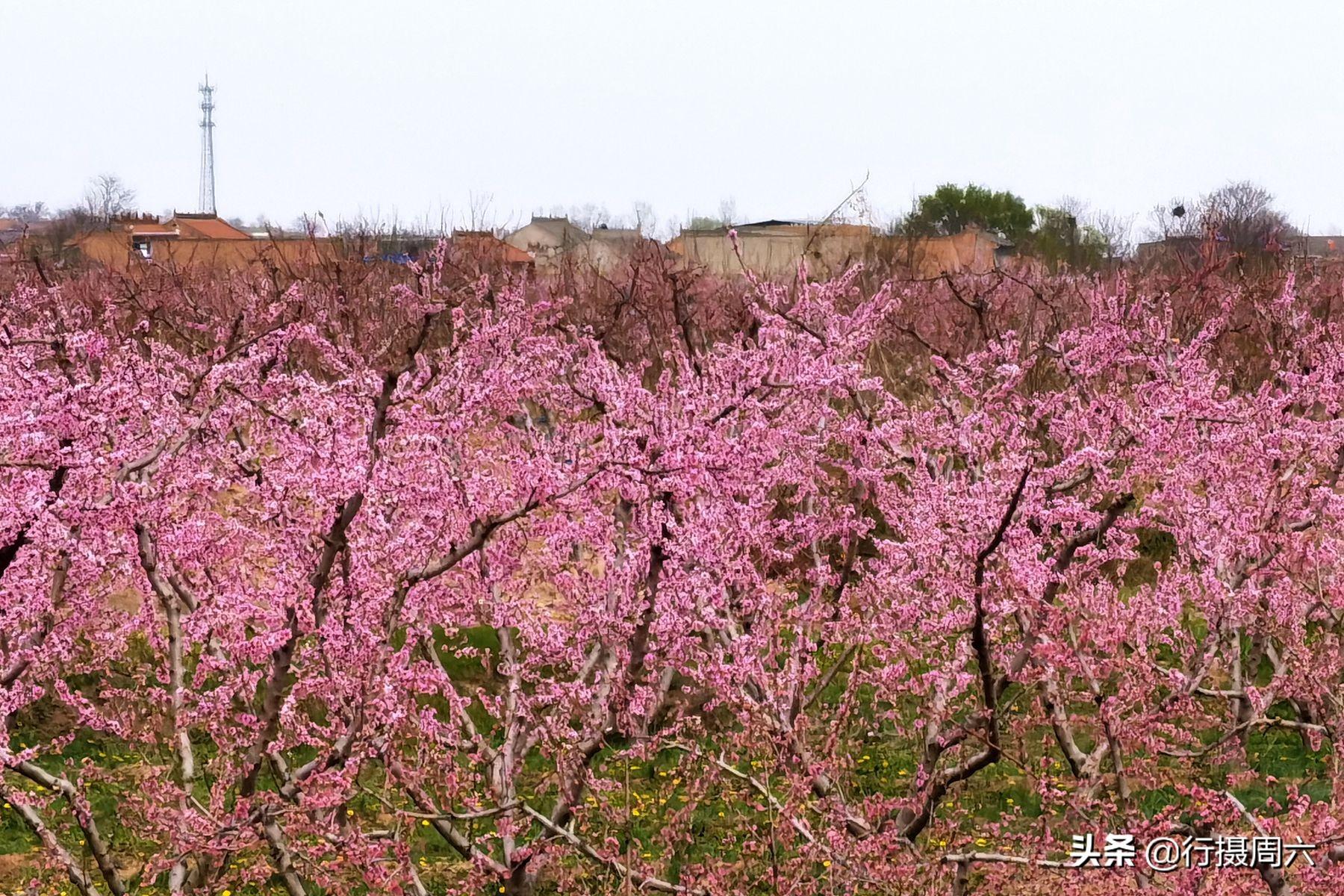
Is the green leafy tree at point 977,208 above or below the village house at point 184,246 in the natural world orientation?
above

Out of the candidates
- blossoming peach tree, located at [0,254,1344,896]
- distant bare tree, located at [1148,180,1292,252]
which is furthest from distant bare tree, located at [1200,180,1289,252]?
blossoming peach tree, located at [0,254,1344,896]

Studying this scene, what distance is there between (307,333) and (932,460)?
3.80m

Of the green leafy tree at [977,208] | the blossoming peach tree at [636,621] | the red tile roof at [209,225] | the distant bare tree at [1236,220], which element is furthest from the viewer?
the red tile roof at [209,225]

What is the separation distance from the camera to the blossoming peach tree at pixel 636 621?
4.69m

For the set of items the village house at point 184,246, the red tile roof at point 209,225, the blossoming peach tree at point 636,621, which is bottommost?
the blossoming peach tree at point 636,621

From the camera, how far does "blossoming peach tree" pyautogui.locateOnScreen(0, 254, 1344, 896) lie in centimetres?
469

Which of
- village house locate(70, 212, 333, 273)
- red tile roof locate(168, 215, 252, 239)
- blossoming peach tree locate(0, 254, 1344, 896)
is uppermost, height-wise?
red tile roof locate(168, 215, 252, 239)

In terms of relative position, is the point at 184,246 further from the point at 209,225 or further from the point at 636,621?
the point at 636,621

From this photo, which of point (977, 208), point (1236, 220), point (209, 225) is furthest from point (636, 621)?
point (209, 225)

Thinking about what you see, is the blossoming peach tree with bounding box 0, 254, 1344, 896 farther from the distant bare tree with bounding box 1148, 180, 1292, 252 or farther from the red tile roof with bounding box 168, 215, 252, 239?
the red tile roof with bounding box 168, 215, 252, 239

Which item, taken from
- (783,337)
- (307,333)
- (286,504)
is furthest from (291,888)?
(783,337)

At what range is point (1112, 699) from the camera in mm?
5203

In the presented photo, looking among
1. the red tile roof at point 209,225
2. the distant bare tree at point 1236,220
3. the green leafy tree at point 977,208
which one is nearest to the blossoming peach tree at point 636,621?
the distant bare tree at point 1236,220

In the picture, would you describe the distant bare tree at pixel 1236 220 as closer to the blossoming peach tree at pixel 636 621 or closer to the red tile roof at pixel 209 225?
the blossoming peach tree at pixel 636 621
